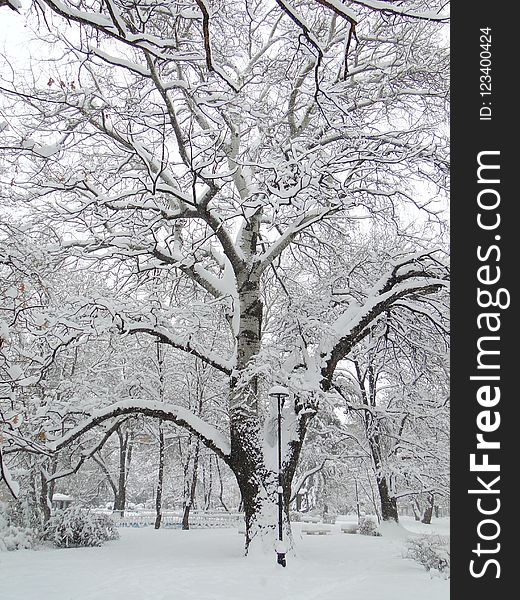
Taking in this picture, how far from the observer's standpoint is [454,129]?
5.15 meters

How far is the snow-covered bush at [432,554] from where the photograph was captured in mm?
9984

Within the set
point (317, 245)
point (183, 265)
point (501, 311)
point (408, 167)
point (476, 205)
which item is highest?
point (408, 167)

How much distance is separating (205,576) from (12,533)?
6.67 metres

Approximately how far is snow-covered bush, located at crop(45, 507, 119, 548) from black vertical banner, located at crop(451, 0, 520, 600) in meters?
12.0

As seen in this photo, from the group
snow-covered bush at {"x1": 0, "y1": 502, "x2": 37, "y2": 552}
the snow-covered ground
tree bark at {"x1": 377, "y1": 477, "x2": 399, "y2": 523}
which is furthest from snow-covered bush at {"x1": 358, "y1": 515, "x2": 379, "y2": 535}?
snow-covered bush at {"x1": 0, "y1": 502, "x2": 37, "y2": 552}

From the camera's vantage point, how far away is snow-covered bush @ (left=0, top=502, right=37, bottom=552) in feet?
42.1

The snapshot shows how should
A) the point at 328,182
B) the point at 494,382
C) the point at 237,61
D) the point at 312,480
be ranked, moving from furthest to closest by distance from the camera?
the point at 312,480, the point at 237,61, the point at 328,182, the point at 494,382

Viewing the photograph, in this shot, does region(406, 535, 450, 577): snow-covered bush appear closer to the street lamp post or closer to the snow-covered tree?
the street lamp post

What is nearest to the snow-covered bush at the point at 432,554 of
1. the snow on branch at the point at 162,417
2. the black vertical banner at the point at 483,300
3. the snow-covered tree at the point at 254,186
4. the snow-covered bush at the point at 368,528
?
the snow-covered tree at the point at 254,186

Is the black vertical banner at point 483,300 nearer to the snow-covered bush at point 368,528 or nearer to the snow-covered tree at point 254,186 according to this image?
the snow-covered tree at point 254,186

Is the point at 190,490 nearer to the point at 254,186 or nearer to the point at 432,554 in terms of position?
the point at 432,554

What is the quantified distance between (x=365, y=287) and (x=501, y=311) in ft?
29.6

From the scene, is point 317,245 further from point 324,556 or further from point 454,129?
point 454,129

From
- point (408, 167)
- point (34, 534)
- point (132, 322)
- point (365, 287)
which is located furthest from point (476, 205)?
point (34, 534)
